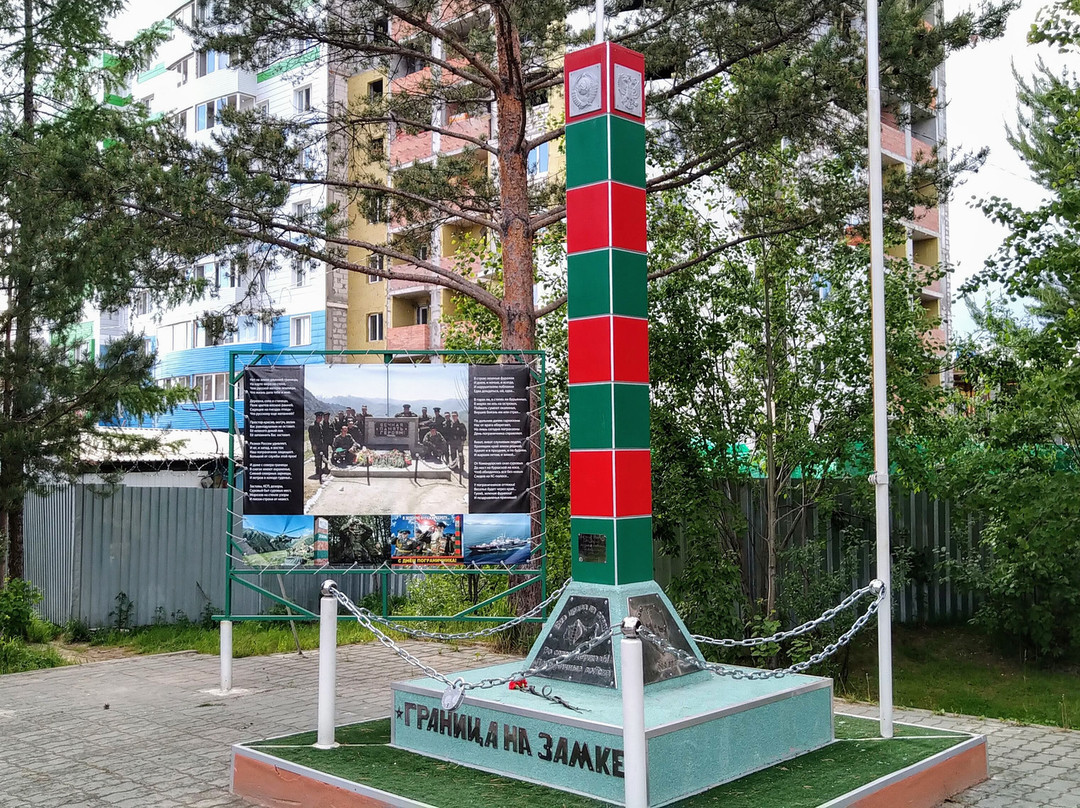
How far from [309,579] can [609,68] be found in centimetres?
960

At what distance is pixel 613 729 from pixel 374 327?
2899 centimetres

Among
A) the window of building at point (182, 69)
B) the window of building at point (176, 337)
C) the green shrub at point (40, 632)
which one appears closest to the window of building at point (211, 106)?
the window of building at point (182, 69)

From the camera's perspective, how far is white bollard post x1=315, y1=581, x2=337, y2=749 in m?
6.78

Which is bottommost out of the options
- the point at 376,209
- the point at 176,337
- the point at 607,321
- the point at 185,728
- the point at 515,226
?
the point at 185,728

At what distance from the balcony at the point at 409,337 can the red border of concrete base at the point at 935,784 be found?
25.3m

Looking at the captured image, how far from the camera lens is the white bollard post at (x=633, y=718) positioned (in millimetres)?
5129

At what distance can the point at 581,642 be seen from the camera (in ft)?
22.8

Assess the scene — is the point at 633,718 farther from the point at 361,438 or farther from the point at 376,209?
the point at 376,209

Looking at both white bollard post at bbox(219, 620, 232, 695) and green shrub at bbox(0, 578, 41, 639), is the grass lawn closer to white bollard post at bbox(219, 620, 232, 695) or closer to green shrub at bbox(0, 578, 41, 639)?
white bollard post at bbox(219, 620, 232, 695)

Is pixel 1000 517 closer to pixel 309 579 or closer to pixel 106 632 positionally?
pixel 309 579

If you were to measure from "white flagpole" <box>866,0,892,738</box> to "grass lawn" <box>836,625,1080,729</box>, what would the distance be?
2.66 meters

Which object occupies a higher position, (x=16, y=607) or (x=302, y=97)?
(x=302, y=97)

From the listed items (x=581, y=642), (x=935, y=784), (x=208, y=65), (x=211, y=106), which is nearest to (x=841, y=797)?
(x=935, y=784)

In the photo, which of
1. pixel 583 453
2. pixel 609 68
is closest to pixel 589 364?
pixel 583 453
